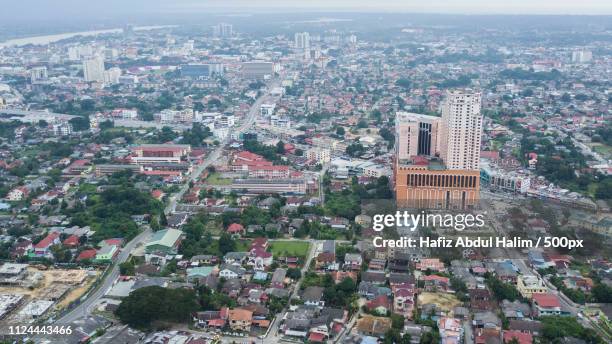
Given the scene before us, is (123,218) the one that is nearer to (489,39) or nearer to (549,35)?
(489,39)

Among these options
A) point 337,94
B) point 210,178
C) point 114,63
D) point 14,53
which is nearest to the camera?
point 210,178

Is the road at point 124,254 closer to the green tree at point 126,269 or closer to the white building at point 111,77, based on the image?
the green tree at point 126,269

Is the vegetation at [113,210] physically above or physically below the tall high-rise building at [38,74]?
below

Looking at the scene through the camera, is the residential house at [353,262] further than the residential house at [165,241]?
No

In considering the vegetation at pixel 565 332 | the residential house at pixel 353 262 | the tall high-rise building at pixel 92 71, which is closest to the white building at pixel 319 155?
the residential house at pixel 353 262

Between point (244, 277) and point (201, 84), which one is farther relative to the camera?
point (201, 84)

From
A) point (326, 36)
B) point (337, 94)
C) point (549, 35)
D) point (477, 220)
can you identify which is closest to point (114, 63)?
point (337, 94)
